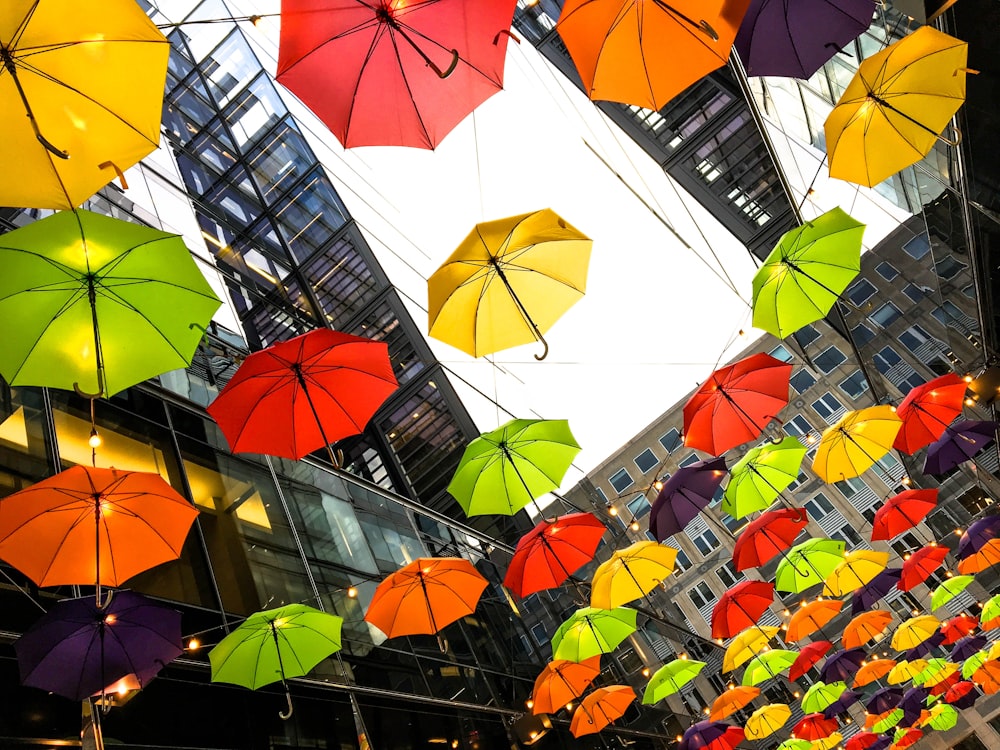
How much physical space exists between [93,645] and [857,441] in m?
11.6

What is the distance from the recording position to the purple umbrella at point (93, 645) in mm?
6770

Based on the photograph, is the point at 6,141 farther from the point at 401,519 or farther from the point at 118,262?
the point at 401,519

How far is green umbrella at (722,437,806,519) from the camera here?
12.5 meters

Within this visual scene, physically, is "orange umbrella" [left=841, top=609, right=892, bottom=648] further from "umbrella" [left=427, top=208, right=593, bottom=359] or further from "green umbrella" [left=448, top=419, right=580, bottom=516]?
"umbrella" [left=427, top=208, right=593, bottom=359]

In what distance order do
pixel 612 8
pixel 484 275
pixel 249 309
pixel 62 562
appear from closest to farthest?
pixel 612 8 → pixel 62 562 → pixel 484 275 → pixel 249 309

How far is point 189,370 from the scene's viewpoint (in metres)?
13.2

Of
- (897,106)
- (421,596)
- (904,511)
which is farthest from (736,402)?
(904,511)

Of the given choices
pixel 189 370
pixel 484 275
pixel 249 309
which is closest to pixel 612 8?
pixel 484 275

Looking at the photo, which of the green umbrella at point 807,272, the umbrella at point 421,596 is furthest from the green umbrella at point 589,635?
the green umbrella at point 807,272

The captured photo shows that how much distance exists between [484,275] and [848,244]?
4.67 meters

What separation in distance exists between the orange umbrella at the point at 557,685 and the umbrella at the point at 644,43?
11.4 metres

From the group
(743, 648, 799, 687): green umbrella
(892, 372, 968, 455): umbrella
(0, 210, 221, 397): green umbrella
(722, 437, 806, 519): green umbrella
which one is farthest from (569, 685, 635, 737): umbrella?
(0, 210, 221, 397): green umbrella

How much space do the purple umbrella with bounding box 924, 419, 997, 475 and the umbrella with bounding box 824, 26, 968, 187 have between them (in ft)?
30.2

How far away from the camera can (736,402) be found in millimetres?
10414
